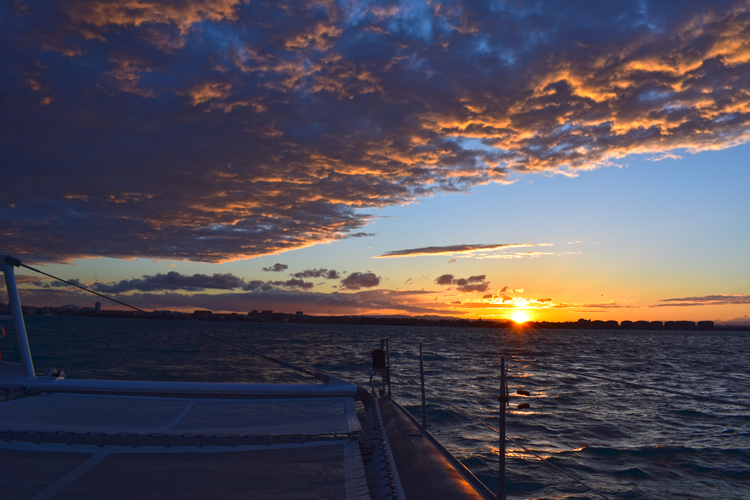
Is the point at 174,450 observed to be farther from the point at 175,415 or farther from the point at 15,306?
the point at 15,306

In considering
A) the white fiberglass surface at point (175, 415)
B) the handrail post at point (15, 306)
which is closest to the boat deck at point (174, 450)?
the white fiberglass surface at point (175, 415)

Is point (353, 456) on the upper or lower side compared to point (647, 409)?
upper

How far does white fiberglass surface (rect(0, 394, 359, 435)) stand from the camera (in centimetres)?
539

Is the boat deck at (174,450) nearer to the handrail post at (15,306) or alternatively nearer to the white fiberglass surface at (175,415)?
the white fiberglass surface at (175,415)

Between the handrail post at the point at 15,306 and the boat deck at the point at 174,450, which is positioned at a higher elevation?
the handrail post at the point at 15,306

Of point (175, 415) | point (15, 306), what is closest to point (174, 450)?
point (175, 415)

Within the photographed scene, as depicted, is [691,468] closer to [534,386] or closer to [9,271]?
[534,386]

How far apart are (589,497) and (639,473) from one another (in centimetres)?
198

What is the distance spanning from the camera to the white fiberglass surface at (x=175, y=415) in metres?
5.39

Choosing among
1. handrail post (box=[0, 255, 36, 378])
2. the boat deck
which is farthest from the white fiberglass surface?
handrail post (box=[0, 255, 36, 378])

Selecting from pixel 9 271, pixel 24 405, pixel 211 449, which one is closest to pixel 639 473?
pixel 211 449

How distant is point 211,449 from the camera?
16.0ft

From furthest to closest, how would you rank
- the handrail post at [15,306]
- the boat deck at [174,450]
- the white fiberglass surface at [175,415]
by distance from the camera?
the handrail post at [15,306] → the white fiberglass surface at [175,415] → the boat deck at [174,450]

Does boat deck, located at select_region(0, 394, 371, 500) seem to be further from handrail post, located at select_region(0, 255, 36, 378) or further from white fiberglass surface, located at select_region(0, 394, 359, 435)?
handrail post, located at select_region(0, 255, 36, 378)
